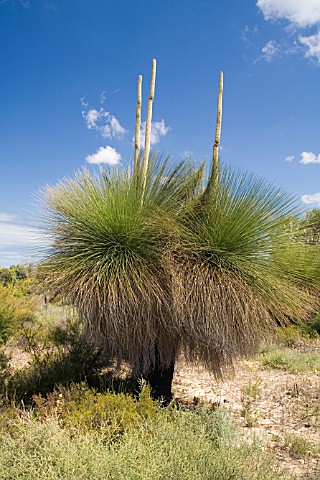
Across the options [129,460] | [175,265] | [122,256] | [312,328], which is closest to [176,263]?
[175,265]

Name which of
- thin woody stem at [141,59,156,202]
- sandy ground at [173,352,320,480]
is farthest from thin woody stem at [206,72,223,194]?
sandy ground at [173,352,320,480]

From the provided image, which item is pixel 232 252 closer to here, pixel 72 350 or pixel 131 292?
pixel 131 292

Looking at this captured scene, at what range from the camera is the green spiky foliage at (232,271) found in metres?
3.64

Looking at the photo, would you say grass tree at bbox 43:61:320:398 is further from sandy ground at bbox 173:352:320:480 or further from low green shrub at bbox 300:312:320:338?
low green shrub at bbox 300:312:320:338

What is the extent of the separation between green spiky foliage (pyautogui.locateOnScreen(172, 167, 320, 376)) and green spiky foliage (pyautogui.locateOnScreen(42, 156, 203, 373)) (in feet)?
0.60

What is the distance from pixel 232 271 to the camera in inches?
148

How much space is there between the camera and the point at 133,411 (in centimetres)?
334

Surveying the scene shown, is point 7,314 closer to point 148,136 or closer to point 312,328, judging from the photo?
point 148,136

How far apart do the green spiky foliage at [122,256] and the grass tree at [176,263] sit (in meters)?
0.01

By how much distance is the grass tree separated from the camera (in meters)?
3.64

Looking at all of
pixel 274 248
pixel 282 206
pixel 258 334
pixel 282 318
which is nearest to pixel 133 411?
pixel 258 334

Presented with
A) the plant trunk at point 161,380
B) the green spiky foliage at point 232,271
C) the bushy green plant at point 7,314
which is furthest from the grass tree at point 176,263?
the bushy green plant at point 7,314

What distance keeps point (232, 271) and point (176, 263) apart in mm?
537

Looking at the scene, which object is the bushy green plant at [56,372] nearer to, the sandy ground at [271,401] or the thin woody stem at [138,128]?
the sandy ground at [271,401]
